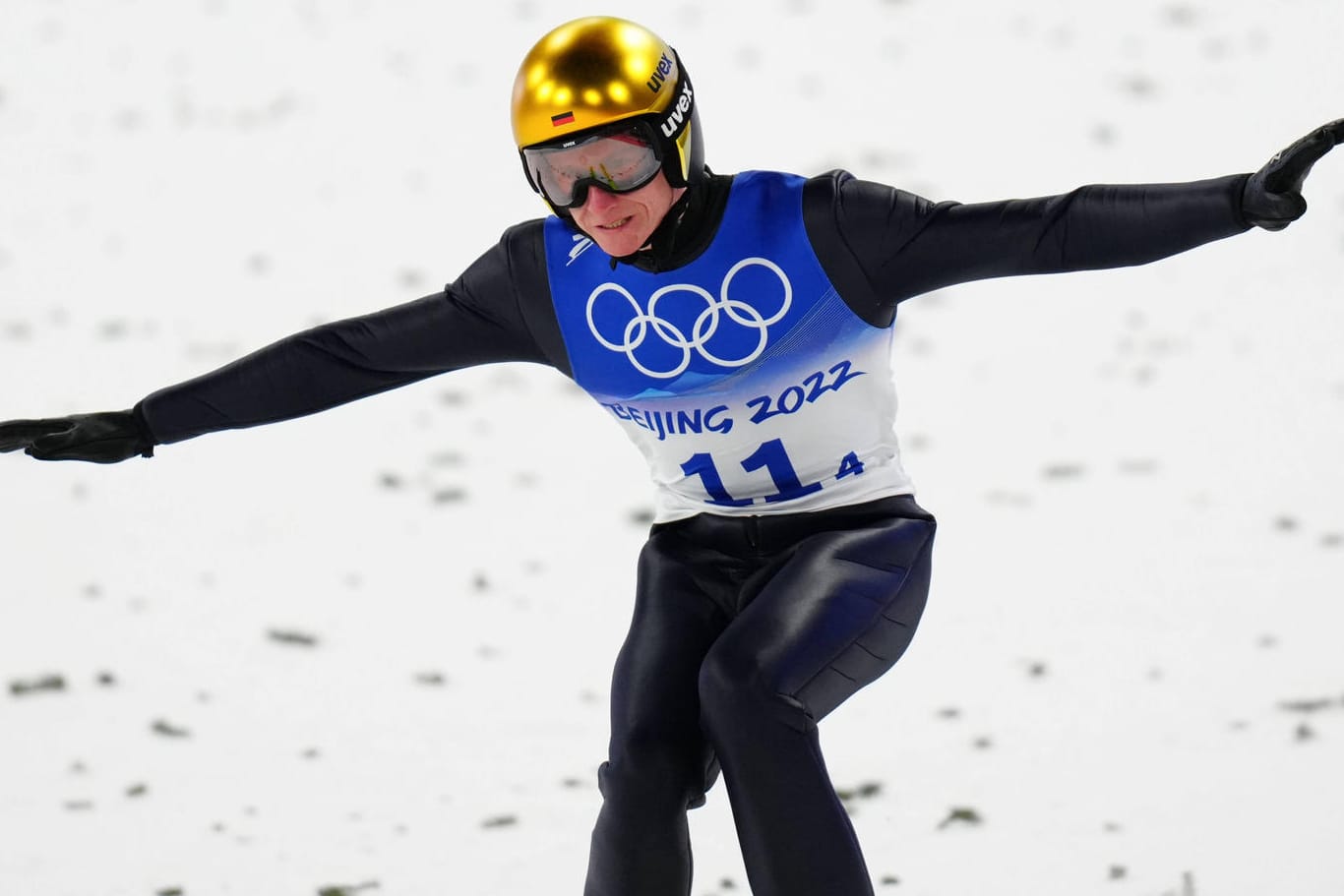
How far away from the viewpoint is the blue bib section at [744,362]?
3717mm

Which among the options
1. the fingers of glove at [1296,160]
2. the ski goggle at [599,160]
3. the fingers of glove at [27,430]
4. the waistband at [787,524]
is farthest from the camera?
the fingers of glove at [27,430]

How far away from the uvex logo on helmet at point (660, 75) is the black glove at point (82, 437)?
1.32 metres

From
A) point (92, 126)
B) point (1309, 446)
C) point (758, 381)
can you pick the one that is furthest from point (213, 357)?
point (758, 381)

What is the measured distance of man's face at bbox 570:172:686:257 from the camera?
3.58 m

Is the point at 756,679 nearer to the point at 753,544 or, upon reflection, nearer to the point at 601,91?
the point at 753,544

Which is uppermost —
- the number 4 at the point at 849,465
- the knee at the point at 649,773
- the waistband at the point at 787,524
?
the number 4 at the point at 849,465

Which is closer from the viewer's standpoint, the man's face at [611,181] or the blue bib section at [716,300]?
the man's face at [611,181]

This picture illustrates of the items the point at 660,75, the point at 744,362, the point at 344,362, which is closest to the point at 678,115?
the point at 660,75

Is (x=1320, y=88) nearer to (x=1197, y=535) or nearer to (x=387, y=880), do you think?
(x=1197, y=535)

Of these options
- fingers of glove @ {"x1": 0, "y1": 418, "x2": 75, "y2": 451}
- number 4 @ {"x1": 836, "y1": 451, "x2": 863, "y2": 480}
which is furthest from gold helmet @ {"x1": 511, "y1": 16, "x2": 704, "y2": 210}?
fingers of glove @ {"x1": 0, "y1": 418, "x2": 75, "y2": 451}

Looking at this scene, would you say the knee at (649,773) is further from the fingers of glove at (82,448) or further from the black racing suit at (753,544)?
the fingers of glove at (82,448)

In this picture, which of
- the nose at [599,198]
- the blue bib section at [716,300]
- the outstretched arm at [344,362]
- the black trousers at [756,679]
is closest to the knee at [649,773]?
the black trousers at [756,679]

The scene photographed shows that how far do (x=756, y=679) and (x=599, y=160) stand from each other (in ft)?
3.16

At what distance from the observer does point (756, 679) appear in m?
3.45
